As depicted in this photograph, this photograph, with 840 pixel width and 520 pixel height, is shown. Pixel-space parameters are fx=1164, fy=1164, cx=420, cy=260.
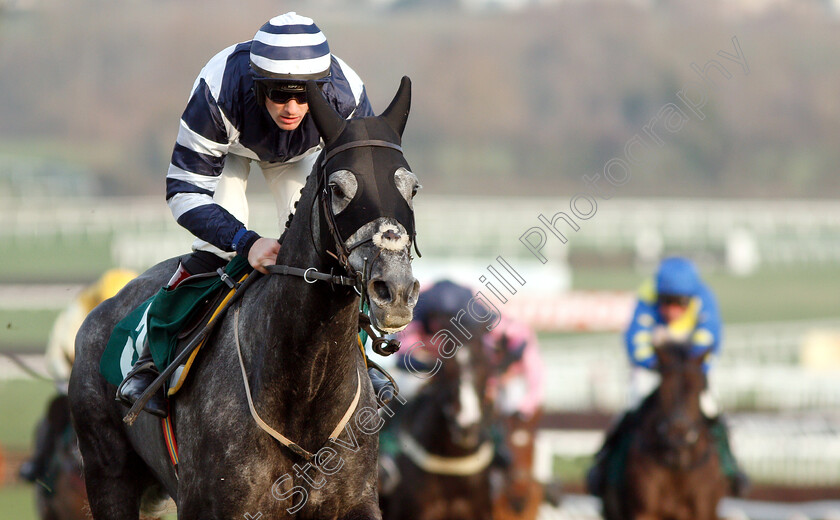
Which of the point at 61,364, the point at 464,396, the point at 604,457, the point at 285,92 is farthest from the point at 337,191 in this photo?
the point at 604,457

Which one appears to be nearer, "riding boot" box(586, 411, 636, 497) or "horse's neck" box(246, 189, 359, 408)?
"horse's neck" box(246, 189, 359, 408)

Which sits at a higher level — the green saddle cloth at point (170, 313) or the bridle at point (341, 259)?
the bridle at point (341, 259)

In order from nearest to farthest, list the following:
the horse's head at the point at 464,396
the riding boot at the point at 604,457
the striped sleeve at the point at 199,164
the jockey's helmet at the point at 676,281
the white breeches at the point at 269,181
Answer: the striped sleeve at the point at 199,164
the white breeches at the point at 269,181
the horse's head at the point at 464,396
the riding boot at the point at 604,457
the jockey's helmet at the point at 676,281

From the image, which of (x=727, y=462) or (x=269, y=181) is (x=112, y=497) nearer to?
(x=269, y=181)

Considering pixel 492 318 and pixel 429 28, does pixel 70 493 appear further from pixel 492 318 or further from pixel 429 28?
pixel 429 28

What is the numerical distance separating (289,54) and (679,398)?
424cm

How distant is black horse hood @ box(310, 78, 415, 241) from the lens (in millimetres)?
2705

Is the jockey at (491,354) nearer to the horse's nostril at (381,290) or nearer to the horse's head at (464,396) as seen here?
the horse's head at (464,396)

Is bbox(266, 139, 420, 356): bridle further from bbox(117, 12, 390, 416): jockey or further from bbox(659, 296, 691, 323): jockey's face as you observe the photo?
bbox(659, 296, 691, 323): jockey's face

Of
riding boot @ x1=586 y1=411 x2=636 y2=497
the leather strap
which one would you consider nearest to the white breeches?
the leather strap

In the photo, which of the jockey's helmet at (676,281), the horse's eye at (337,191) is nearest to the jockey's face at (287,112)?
the horse's eye at (337,191)

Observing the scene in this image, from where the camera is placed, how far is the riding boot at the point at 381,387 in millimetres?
3518

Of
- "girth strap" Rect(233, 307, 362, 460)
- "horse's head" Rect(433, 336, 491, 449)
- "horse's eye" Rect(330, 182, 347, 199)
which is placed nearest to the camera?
"horse's eye" Rect(330, 182, 347, 199)

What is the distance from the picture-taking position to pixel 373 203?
106 inches
